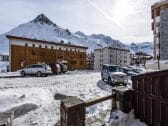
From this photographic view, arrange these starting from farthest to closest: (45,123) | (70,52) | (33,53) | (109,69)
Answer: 1. (70,52)
2. (33,53)
3. (109,69)
4. (45,123)

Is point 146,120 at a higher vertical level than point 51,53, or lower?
lower

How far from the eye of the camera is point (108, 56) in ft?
284

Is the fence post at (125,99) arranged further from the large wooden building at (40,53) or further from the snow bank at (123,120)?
the large wooden building at (40,53)

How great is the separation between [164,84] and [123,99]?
6.81 ft

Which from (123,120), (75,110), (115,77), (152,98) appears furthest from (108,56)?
(75,110)

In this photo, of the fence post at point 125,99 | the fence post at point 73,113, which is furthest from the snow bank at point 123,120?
the fence post at point 73,113

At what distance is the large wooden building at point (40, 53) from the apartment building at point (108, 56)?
2149 cm

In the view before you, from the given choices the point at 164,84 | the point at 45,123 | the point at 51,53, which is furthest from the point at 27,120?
the point at 51,53

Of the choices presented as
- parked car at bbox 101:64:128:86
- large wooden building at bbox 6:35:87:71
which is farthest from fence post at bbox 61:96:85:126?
large wooden building at bbox 6:35:87:71

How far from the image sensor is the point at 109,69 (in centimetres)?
2692

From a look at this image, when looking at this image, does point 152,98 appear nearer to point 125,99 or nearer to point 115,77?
point 125,99

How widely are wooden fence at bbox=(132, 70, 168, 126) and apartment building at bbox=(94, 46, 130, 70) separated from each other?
77274mm

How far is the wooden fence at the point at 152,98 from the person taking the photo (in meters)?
7.41

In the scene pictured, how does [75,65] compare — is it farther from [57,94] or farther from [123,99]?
[123,99]
